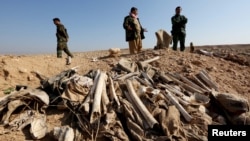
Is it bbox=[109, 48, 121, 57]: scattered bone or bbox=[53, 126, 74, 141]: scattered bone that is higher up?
bbox=[109, 48, 121, 57]: scattered bone

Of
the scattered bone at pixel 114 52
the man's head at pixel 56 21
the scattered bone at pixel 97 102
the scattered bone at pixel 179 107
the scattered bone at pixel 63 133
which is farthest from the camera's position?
the scattered bone at pixel 114 52

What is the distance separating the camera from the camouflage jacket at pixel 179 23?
8.11 metres

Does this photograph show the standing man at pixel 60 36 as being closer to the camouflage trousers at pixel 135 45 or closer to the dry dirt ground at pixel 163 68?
the dry dirt ground at pixel 163 68

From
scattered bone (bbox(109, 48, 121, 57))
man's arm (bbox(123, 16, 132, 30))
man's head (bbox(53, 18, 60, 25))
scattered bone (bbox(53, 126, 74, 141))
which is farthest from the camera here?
scattered bone (bbox(109, 48, 121, 57))

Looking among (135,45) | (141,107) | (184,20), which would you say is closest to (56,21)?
(135,45)

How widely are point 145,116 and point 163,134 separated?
0.39 m

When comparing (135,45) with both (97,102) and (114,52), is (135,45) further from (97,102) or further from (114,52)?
(97,102)

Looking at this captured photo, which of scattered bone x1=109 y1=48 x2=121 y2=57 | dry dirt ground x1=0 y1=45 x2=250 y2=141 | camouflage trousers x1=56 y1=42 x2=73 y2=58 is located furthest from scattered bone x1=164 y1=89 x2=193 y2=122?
camouflage trousers x1=56 y1=42 x2=73 y2=58

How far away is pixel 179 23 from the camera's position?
8.10 metres

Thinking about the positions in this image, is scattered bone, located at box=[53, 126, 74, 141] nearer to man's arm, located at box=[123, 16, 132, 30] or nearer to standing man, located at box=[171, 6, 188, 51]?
man's arm, located at box=[123, 16, 132, 30]

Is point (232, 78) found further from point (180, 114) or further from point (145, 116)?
point (145, 116)

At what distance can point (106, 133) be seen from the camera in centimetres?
378

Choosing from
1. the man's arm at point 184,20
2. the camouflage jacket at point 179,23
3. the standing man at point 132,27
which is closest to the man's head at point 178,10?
the camouflage jacket at point 179,23

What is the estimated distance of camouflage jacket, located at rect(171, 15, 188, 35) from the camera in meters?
8.11
